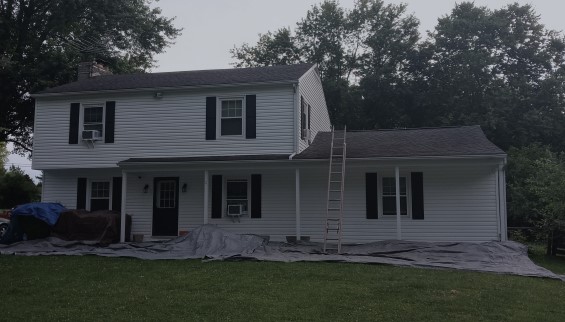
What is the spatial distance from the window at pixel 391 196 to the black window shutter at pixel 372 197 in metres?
0.24

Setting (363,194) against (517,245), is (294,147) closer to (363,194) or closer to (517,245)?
(363,194)

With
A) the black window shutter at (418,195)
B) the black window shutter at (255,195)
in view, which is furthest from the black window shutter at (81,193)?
the black window shutter at (418,195)

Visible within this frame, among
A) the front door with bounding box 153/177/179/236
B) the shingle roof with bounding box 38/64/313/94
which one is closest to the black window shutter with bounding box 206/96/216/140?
the shingle roof with bounding box 38/64/313/94

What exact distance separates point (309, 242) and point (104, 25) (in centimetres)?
1932

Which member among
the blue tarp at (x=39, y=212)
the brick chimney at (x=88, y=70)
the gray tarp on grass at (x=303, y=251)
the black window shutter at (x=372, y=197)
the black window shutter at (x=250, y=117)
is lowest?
the gray tarp on grass at (x=303, y=251)

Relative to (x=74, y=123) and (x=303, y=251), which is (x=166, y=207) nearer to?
(x=74, y=123)

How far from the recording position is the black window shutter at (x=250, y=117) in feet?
51.5

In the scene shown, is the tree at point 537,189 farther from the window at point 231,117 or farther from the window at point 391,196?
the window at point 231,117

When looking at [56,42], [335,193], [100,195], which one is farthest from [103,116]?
[56,42]

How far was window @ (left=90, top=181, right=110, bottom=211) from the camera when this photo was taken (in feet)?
56.7

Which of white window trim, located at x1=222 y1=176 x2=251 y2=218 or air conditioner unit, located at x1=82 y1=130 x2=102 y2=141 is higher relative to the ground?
air conditioner unit, located at x1=82 y1=130 x2=102 y2=141

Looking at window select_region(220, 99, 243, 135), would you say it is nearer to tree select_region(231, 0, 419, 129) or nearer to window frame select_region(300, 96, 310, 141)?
window frame select_region(300, 96, 310, 141)

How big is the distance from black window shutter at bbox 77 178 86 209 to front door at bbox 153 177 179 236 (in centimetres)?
263

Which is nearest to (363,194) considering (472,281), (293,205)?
(293,205)
